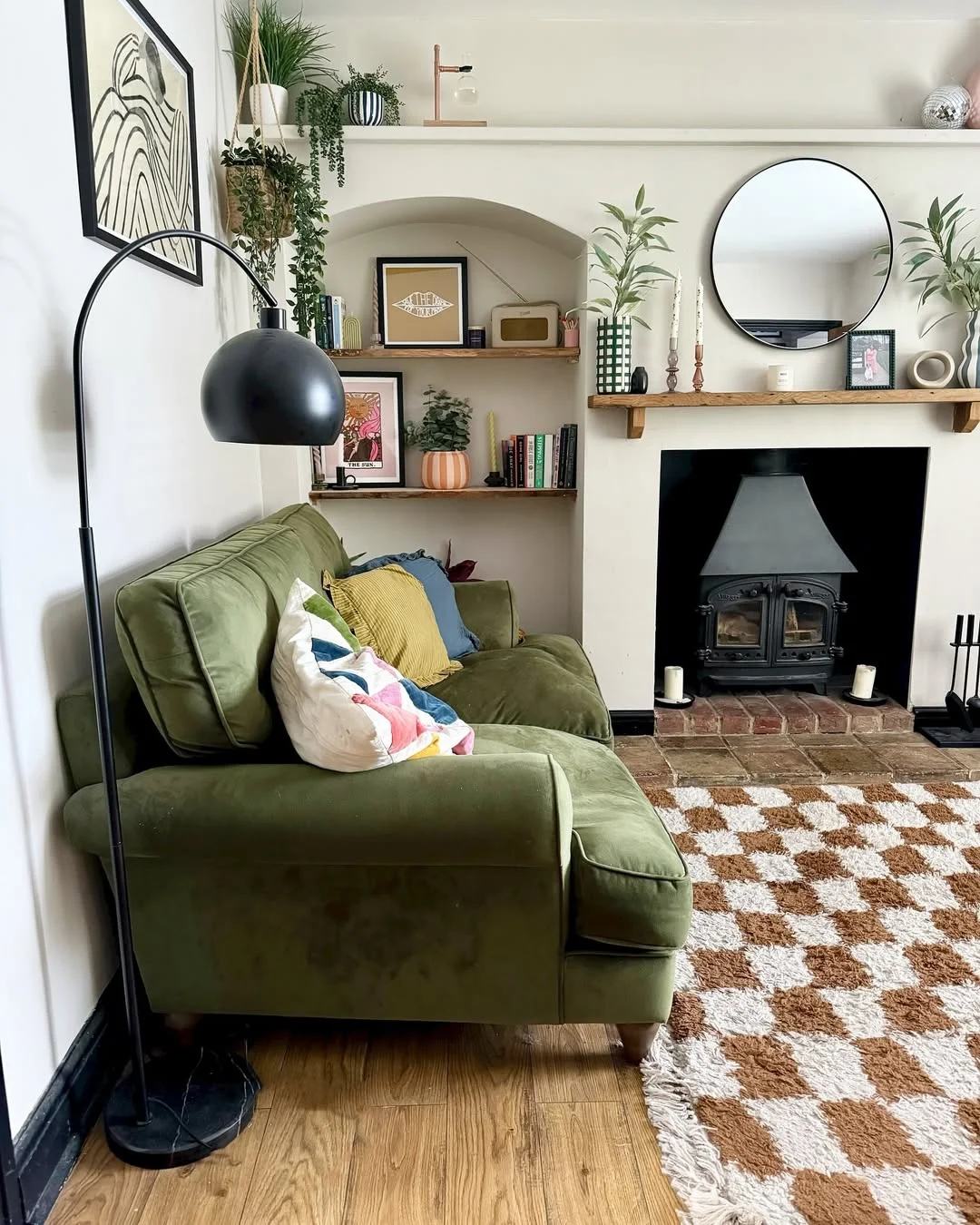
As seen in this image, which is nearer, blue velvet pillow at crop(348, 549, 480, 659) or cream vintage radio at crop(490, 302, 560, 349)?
blue velvet pillow at crop(348, 549, 480, 659)

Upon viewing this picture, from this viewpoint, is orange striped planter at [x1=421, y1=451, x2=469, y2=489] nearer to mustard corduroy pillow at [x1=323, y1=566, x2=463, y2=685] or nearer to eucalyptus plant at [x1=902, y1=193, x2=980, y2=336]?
mustard corduroy pillow at [x1=323, y1=566, x2=463, y2=685]

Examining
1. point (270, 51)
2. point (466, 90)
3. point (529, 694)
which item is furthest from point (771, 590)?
point (270, 51)

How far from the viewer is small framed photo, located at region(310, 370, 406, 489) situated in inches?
150

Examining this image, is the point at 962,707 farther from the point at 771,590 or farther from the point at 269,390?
the point at 269,390

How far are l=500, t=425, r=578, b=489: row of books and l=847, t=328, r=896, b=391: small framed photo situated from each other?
3.43ft

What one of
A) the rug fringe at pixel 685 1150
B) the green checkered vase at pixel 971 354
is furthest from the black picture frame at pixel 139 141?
the green checkered vase at pixel 971 354

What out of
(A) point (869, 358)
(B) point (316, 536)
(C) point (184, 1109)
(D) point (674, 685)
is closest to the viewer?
(C) point (184, 1109)

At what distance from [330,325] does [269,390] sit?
2.11 metres

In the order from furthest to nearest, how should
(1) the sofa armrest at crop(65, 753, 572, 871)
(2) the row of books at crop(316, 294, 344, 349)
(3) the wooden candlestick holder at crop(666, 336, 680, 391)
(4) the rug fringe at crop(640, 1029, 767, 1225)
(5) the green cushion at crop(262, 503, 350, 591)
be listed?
(2) the row of books at crop(316, 294, 344, 349) < (3) the wooden candlestick holder at crop(666, 336, 680, 391) < (5) the green cushion at crop(262, 503, 350, 591) < (1) the sofa armrest at crop(65, 753, 572, 871) < (4) the rug fringe at crop(640, 1029, 767, 1225)

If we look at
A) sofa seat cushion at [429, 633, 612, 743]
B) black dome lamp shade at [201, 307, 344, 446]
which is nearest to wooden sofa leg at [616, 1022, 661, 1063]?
sofa seat cushion at [429, 633, 612, 743]

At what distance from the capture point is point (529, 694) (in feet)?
8.55

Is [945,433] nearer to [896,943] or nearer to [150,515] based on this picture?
[896,943]

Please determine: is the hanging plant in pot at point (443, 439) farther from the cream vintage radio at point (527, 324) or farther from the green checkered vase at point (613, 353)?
the green checkered vase at point (613, 353)

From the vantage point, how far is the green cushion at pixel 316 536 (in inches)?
104
